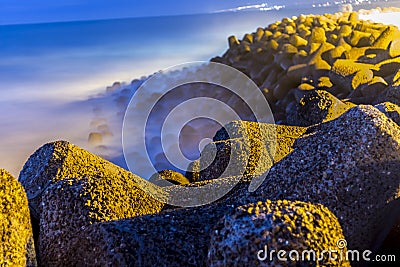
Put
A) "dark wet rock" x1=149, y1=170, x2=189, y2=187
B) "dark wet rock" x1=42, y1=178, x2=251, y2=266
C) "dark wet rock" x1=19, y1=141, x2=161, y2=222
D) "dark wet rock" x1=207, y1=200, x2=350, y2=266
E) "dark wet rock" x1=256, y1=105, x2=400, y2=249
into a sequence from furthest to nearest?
"dark wet rock" x1=149, y1=170, x2=189, y2=187, "dark wet rock" x1=19, y1=141, x2=161, y2=222, "dark wet rock" x1=256, y1=105, x2=400, y2=249, "dark wet rock" x1=42, y1=178, x2=251, y2=266, "dark wet rock" x1=207, y1=200, x2=350, y2=266

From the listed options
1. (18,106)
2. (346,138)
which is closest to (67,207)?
(346,138)

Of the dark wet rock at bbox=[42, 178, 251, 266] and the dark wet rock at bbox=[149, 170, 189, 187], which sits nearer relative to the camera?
the dark wet rock at bbox=[42, 178, 251, 266]

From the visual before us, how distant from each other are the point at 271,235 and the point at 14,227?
0.82 m

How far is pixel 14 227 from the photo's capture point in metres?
1.54

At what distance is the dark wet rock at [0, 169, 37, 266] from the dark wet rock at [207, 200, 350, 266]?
0.60 meters

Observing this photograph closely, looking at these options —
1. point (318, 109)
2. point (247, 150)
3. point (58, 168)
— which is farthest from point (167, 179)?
point (318, 109)

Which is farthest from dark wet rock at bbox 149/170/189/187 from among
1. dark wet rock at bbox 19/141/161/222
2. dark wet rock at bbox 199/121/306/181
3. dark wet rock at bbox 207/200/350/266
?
dark wet rock at bbox 207/200/350/266

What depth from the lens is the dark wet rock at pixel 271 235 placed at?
3.98ft

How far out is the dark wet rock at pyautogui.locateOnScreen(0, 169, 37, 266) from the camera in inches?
58.2

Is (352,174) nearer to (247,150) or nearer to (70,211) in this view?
(247,150)

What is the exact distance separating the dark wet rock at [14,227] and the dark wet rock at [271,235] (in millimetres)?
604

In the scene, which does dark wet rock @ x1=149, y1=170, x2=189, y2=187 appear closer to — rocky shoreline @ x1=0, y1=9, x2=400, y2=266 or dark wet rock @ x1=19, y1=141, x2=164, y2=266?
rocky shoreline @ x1=0, y1=9, x2=400, y2=266

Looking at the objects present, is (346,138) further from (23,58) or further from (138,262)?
(23,58)

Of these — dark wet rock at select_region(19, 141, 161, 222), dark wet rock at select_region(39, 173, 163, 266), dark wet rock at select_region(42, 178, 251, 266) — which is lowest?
dark wet rock at select_region(42, 178, 251, 266)
